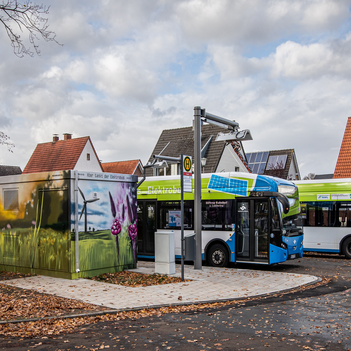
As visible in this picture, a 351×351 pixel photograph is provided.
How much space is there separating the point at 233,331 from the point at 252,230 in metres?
7.60

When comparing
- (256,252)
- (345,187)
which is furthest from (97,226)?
(345,187)

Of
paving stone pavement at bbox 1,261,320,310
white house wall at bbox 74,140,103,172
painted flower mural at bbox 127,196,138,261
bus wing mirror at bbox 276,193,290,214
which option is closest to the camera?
paving stone pavement at bbox 1,261,320,310

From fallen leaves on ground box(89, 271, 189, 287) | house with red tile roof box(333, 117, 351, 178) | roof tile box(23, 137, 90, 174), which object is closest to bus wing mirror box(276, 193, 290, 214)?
fallen leaves on ground box(89, 271, 189, 287)

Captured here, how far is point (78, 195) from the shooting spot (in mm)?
12375

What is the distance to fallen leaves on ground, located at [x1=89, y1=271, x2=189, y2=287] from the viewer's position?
11688mm

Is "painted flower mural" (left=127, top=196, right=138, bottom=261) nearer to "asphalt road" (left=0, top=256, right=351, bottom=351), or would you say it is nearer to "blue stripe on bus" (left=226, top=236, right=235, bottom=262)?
"blue stripe on bus" (left=226, top=236, right=235, bottom=262)

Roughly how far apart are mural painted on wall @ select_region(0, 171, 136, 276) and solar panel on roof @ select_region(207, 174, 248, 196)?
3042mm

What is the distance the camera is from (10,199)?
13812 millimetres

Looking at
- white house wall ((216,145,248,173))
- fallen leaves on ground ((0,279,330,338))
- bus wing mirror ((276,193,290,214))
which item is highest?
white house wall ((216,145,248,173))

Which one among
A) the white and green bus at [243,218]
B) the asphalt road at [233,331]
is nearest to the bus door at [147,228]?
the white and green bus at [243,218]

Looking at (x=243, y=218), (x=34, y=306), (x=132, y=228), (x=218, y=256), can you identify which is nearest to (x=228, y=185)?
(x=243, y=218)

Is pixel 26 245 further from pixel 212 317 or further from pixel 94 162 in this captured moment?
pixel 94 162

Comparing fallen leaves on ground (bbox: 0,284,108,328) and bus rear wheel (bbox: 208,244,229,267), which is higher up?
bus rear wheel (bbox: 208,244,229,267)

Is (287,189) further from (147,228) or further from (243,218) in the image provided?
(147,228)
